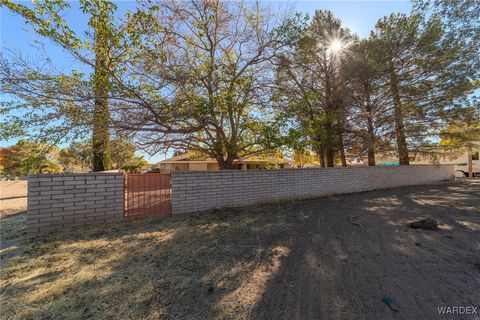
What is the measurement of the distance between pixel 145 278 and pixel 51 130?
4.30 m

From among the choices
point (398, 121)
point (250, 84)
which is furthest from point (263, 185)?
point (398, 121)

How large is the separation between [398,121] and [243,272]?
1238 centimetres

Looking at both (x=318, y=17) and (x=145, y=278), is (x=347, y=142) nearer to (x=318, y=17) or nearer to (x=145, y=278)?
(x=318, y=17)

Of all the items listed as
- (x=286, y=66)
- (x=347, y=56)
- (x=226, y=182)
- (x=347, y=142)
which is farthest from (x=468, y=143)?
(x=226, y=182)

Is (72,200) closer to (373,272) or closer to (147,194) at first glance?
(147,194)

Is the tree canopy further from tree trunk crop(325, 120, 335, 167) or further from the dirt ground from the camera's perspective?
the dirt ground

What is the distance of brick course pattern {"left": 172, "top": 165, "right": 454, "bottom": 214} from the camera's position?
5809 millimetres

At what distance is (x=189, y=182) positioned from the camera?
5.80 m

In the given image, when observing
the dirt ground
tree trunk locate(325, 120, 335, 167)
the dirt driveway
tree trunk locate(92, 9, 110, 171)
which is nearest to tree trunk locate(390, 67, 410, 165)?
tree trunk locate(325, 120, 335, 167)

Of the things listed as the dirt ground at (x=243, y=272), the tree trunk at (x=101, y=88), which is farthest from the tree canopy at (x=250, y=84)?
the dirt ground at (x=243, y=272)

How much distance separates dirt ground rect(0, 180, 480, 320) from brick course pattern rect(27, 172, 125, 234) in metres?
Answer: 0.34

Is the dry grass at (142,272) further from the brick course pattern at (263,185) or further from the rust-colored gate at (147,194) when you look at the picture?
the brick course pattern at (263,185)

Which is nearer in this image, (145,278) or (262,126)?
(145,278)

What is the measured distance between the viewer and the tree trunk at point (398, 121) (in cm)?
1045
